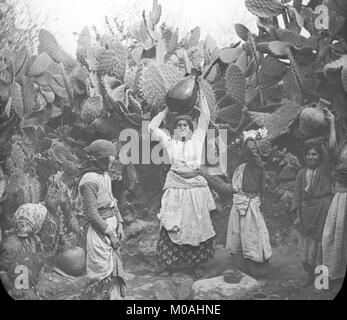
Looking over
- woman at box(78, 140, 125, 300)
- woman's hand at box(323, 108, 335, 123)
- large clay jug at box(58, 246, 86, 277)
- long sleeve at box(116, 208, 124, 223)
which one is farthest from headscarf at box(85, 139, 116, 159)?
woman's hand at box(323, 108, 335, 123)

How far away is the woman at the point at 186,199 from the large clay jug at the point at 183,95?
4 centimetres

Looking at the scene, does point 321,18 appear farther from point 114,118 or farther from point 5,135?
point 5,135

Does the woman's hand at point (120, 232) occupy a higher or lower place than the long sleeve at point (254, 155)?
lower

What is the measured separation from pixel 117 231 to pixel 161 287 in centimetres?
40

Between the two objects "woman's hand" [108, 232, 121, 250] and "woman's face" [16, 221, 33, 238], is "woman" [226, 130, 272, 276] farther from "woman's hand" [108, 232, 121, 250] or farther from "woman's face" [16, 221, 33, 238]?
"woman's face" [16, 221, 33, 238]

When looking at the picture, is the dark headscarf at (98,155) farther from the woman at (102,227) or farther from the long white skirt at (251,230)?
the long white skirt at (251,230)

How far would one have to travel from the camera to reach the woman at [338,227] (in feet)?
10.6

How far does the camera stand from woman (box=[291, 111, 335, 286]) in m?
3.25

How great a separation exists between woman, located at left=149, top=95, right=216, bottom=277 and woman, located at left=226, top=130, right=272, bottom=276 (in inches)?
5.4

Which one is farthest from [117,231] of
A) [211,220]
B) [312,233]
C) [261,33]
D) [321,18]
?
[321,18]

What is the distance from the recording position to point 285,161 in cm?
329

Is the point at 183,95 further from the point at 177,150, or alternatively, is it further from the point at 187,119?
the point at 177,150

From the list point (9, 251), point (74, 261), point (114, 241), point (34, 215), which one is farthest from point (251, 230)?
point (9, 251)

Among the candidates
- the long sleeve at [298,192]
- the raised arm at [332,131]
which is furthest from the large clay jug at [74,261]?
the raised arm at [332,131]
